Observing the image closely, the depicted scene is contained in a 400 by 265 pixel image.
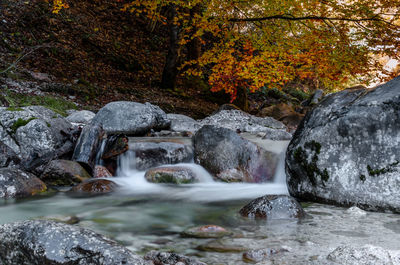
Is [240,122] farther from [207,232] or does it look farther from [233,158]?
[207,232]

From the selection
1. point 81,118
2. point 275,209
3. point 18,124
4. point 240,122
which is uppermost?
point 240,122

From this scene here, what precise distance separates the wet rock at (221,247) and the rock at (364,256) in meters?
0.73

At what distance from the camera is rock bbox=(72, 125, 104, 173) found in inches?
255

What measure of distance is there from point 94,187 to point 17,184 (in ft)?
3.53

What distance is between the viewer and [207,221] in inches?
163

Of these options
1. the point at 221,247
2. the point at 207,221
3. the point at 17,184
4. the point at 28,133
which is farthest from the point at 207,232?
the point at 28,133

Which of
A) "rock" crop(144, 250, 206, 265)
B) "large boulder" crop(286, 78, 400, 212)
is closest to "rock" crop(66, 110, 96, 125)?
"large boulder" crop(286, 78, 400, 212)

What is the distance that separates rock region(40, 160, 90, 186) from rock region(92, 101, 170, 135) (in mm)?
2652

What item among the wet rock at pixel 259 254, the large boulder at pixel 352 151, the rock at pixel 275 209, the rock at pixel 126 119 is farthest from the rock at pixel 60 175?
the wet rock at pixel 259 254

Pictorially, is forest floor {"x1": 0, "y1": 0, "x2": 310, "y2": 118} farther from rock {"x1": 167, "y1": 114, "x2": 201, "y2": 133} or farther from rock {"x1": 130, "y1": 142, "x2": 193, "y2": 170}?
rock {"x1": 130, "y1": 142, "x2": 193, "y2": 170}

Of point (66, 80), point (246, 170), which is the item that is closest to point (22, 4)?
point (66, 80)

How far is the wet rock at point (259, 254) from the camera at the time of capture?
2730mm

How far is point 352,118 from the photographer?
4.48 meters

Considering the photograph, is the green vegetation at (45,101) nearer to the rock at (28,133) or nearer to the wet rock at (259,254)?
the rock at (28,133)
